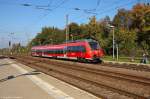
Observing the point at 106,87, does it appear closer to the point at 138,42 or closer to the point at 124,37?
the point at 124,37

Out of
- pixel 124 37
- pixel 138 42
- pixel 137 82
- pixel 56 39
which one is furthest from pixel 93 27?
pixel 137 82

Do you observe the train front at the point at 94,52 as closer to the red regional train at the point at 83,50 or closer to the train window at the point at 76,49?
the red regional train at the point at 83,50

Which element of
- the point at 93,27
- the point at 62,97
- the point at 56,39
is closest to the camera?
the point at 62,97

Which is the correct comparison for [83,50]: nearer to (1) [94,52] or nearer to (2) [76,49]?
(1) [94,52]

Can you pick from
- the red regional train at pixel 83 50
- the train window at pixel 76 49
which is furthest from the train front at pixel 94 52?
the train window at pixel 76 49

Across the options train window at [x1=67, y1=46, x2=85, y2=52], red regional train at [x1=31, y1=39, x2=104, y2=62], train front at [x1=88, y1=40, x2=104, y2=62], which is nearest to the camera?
train front at [x1=88, y1=40, x2=104, y2=62]

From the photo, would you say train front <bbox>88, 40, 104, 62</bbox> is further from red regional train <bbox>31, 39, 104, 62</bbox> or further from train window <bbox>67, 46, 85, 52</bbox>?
train window <bbox>67, 46, 85, 52</bbox>

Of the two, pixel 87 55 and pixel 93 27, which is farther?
pixel 93 27

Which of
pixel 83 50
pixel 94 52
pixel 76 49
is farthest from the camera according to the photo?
pixel 76 49

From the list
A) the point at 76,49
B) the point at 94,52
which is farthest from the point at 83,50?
the point at 76,49

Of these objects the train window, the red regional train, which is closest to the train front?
the red regional train

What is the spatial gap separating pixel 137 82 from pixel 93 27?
6616cm

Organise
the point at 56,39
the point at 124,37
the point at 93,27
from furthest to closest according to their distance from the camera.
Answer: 1. the point at 56,39
2. the point at 93,27
3. the point at 124,37

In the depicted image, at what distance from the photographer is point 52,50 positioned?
211ft
